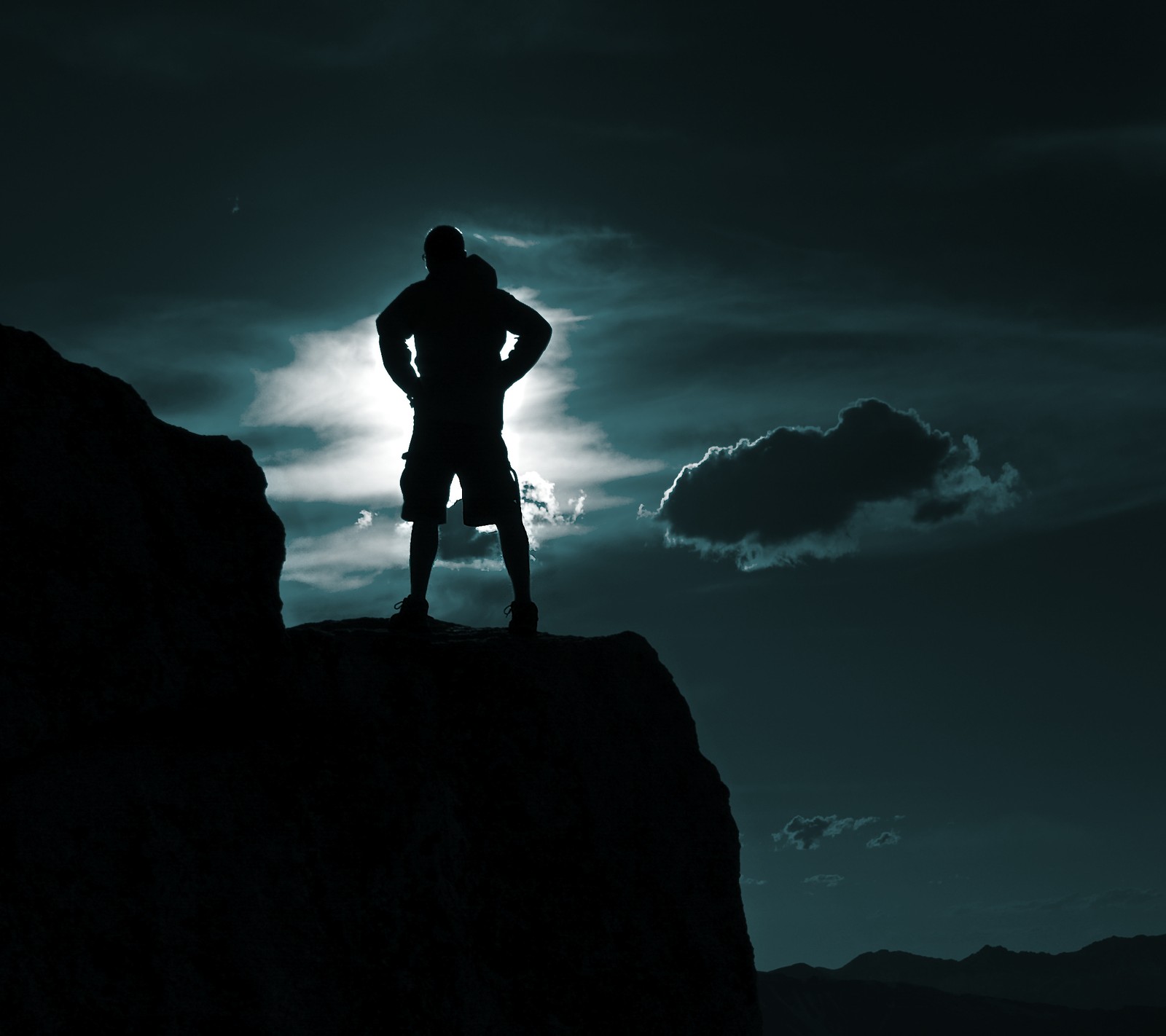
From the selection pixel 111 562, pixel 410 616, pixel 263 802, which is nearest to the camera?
pixel 111 562

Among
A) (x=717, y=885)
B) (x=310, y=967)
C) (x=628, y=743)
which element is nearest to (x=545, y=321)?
(x=628, y=743)

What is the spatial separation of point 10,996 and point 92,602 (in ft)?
5.81

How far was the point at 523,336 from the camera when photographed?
7.94m

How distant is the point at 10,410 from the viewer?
4.94 meters

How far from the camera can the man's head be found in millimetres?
7832

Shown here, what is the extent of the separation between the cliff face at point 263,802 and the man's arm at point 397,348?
6.45 feet

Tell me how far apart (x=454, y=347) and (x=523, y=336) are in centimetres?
61

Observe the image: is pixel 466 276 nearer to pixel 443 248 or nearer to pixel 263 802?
pixel 443 248

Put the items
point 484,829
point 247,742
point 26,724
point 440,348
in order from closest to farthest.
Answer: point 26,724
point 247,742
point 484,829
point 440,348

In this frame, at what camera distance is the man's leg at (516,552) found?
7.74 m

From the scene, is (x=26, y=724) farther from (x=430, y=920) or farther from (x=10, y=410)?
(x=430, y=920)

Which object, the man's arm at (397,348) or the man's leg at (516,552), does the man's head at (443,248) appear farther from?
the man's leg at (516,552)

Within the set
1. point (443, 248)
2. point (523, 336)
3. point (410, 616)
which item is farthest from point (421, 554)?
point (443, 248)

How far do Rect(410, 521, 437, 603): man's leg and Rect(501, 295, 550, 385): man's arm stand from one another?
4.31ft
